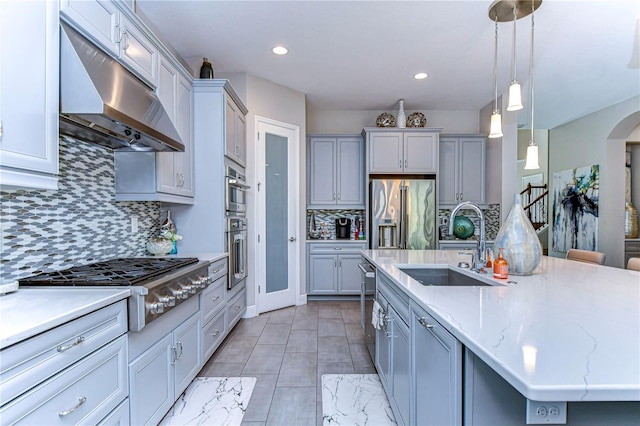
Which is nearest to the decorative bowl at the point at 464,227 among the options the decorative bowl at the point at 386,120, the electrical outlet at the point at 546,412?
the decorative bowl at the point at 386,120

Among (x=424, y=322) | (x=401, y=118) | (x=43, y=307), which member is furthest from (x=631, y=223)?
(x=43, y=307)

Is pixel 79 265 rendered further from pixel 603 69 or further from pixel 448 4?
pixel 603 69

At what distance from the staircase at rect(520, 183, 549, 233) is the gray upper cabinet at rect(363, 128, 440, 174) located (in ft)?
13.7

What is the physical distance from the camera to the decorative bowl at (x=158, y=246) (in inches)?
97.7

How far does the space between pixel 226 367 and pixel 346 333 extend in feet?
4.27

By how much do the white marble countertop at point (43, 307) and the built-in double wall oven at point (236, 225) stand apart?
1.58 m

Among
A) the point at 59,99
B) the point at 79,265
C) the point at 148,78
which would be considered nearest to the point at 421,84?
the point at 148,78

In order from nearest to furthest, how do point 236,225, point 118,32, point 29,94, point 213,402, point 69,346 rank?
1. point 69,346
2. point 29,94
3. point 118,32
4. point 213,402
5. point 236,225

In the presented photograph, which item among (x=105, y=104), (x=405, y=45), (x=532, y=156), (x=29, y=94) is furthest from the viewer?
(x=405, y=45)

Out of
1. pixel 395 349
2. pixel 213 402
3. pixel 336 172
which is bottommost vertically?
pixel 213 402

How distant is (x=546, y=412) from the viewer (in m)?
0.65

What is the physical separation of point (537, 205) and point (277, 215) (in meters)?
6.90

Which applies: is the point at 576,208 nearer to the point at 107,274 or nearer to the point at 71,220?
the point at 107,274

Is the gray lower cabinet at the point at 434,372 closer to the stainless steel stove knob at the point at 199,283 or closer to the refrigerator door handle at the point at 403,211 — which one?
the stainless steel stove knob at the point at 199,283
